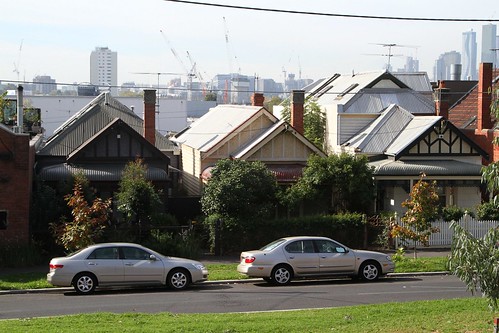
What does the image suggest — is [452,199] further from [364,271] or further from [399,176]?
[364,271]

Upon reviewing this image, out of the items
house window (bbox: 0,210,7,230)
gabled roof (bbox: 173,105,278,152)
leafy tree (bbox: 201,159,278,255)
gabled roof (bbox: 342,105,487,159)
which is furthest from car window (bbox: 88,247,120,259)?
gabled roof (bbox: 342,105,487,159)

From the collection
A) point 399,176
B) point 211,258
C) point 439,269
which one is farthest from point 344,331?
point 399,176

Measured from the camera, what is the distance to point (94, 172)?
3434cm

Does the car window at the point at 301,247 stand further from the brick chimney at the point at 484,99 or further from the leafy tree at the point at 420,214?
the brick chimney at the point at 484,99

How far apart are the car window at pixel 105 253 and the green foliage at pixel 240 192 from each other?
9.41 metres

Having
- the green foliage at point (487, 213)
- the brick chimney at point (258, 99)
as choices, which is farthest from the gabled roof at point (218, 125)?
the green foliage at point (487, 213)

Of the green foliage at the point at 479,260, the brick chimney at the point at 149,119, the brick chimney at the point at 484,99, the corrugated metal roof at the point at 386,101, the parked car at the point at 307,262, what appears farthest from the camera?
the corrugated metal roof at the point at 386,101

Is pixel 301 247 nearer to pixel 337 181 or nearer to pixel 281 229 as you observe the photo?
pixel 281 229

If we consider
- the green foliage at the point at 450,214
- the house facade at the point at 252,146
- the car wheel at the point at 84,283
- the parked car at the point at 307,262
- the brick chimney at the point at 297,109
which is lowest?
the car wheel at the point at 84,283

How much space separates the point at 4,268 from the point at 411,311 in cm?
1612

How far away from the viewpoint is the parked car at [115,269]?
23062 mm

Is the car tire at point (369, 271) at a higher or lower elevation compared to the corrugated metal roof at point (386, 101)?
lower

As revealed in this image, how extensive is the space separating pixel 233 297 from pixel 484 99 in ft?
84.0

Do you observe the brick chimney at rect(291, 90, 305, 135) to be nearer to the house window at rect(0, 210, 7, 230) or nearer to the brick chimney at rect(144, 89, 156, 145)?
the brick chimney at rect(144, 89, 156, 145)
